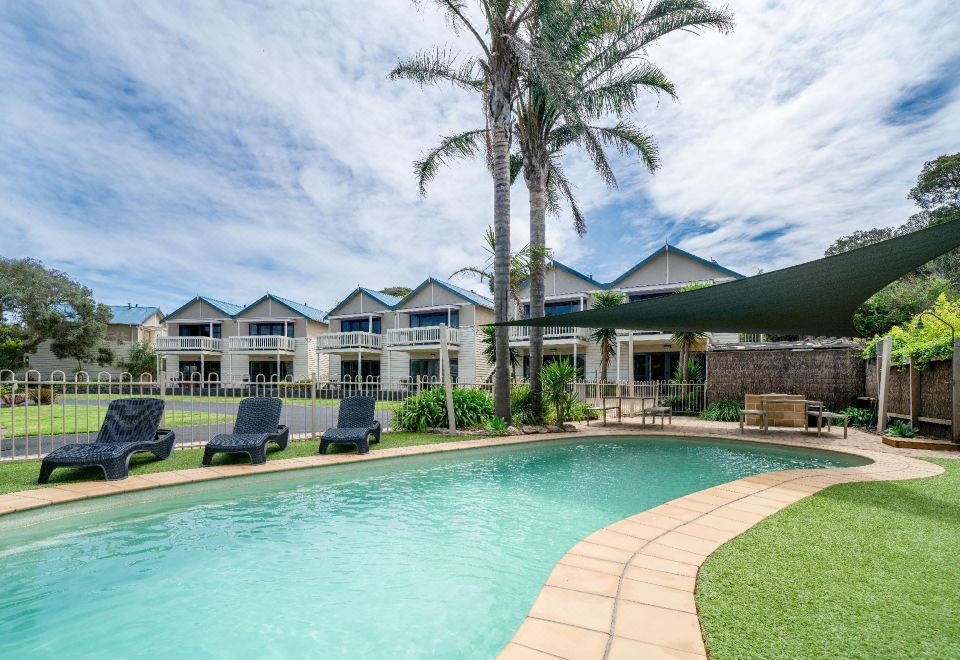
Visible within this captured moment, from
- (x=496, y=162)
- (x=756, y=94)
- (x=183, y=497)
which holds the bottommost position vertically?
(x=183, y=497)

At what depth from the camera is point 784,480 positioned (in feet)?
18.9

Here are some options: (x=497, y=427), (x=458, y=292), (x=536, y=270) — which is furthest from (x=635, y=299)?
(x=497, y=427)

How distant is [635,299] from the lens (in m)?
23.7

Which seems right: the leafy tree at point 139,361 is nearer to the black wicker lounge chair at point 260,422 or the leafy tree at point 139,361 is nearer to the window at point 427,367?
the window at point 427,367

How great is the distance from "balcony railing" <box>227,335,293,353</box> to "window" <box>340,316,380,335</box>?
3565 mm

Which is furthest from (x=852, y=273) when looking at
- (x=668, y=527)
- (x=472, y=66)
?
(x=472, y=66)

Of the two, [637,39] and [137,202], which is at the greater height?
[637,39]

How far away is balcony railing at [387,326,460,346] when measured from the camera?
26.0 m

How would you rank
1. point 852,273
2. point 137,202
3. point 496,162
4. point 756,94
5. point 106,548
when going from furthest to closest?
1. point 137,202
2. point 496,162
3. point 756,94
4. point 852,273
5. point 106,548

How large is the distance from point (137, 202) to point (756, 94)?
21182mm

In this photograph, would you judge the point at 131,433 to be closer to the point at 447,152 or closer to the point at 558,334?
the point at 447,152

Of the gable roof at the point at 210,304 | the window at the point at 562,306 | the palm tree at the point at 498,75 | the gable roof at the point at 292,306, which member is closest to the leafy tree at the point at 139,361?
the gable roof at the point at 210,304

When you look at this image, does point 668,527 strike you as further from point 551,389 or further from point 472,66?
point 472,66

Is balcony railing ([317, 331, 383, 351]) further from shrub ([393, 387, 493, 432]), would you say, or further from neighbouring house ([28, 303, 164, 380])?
shrub ([393, 387, 493, 432])
